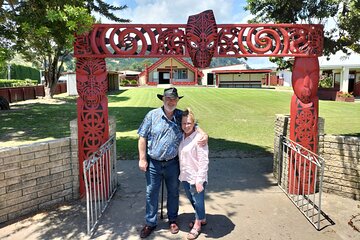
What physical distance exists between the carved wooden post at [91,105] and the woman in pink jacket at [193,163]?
Answer: 5.63 ft

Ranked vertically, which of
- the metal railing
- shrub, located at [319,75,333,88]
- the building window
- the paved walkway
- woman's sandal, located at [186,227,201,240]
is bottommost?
the paved walkway

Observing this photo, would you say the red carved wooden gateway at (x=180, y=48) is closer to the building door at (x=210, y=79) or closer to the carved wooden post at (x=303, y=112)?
the carved wooden post at (x=303, y=112)

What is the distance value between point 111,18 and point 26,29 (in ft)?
39.4

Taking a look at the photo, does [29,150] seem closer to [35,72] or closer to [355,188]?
[355,188]

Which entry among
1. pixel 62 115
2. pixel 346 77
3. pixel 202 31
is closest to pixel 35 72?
pixel 62 115

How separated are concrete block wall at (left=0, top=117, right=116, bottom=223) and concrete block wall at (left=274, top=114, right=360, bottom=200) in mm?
3605

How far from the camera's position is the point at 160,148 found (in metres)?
3.76

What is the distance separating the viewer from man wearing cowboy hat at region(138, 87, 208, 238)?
377 centimetres

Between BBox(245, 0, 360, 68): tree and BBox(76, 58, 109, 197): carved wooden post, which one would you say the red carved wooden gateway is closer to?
BBox(76, 58, 109, 197): carved wooden post

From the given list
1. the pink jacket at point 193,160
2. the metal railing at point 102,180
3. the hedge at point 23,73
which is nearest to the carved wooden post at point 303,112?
the pink jacket at point 193,160

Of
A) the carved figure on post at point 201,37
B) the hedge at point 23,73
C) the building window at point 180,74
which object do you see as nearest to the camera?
the carved figure on post at point 201,37

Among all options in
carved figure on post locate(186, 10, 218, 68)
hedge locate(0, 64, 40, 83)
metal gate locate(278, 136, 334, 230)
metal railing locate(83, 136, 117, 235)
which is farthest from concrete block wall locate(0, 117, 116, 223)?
hedge locate(0, 64, 40, 83)

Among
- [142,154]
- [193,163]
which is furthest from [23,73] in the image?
[193,163]

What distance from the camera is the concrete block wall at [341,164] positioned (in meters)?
5.01
